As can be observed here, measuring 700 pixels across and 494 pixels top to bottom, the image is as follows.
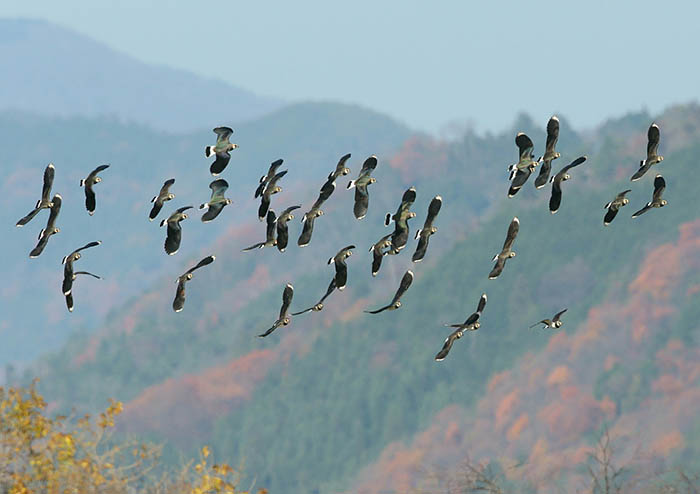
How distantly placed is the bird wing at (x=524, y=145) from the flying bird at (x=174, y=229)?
137 inches

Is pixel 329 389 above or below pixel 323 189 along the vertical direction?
above

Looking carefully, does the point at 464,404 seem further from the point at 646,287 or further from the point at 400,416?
the point at 646,287

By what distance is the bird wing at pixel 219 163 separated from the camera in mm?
14524

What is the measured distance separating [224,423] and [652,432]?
2633 inches

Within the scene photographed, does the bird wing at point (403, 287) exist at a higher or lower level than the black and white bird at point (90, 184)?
lower

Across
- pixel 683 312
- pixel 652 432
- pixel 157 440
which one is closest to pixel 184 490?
pixel 652 432

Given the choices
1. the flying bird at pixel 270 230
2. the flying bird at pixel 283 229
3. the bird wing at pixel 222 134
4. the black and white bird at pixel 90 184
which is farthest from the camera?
the bird wing at pixel 222 134

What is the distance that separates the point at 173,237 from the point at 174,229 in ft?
0.38

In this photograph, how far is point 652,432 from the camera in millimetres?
153000

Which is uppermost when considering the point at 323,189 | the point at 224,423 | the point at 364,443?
the point at 224,423

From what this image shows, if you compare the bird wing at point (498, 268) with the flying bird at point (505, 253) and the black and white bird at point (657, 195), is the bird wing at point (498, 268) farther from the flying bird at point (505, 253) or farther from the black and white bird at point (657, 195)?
the black and white bird at point (657, 195)

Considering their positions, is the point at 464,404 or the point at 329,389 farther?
the point at 329,389

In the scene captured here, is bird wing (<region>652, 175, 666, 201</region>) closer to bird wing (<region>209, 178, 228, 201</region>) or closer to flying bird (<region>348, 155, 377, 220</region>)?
flying bird (<region>348, 155, 377, 220</region>)

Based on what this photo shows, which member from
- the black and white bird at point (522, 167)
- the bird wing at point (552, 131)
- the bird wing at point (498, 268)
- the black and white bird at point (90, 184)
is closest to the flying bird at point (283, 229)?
the black and white bird at point (90, 184)
